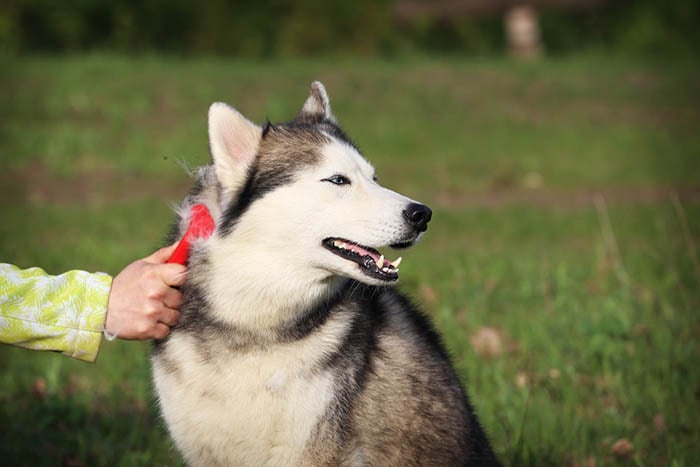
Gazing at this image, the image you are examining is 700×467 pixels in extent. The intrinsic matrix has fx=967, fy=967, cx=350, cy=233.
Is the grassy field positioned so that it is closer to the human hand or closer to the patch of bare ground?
the patch of bare ground

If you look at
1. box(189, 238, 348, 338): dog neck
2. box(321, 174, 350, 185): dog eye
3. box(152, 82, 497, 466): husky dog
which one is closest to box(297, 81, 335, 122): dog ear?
box(152, 82, 497, 466): husky dog

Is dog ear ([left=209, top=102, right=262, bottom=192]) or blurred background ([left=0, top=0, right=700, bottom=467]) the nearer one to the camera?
dog ear ([left=209, top=102, right=262, bottom=192])

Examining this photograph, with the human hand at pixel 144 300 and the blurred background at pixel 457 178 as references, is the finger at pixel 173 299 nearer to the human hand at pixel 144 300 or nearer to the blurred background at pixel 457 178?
the human hand at pixel 144 300

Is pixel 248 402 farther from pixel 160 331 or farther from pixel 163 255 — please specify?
pixel 163 255

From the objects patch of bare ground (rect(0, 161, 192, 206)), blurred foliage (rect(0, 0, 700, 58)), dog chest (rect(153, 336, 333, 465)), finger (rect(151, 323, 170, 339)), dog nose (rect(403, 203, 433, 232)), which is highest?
dog nose (rect(403, 203, 433, 232))

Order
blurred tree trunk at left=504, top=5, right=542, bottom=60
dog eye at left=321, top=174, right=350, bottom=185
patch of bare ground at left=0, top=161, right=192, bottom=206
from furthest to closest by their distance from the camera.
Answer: blurred tree trunk at left=504, top=5, right=542, bottom=60 → patch of bare ground at left=0, top=161, right=192, bottom=206 → dog eye at left=321, top=174, right=350, bottom=185

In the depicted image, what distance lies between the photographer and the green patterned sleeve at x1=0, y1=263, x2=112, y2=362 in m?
3.20

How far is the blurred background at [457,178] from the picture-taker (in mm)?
5164

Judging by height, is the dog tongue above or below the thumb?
above

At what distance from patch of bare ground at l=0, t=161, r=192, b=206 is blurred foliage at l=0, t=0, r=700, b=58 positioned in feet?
40.3

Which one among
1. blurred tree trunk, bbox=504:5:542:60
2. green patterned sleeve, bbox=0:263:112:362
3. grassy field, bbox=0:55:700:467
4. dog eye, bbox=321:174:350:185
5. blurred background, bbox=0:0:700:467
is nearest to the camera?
green patterned sleeve, bbox=0:263:112:362

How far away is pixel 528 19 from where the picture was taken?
2380 cm

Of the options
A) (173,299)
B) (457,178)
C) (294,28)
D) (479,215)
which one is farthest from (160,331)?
(294,28)

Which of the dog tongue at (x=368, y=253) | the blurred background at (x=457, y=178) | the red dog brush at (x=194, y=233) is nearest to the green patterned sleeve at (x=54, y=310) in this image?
the red dog brush at (x=194, y=233)
